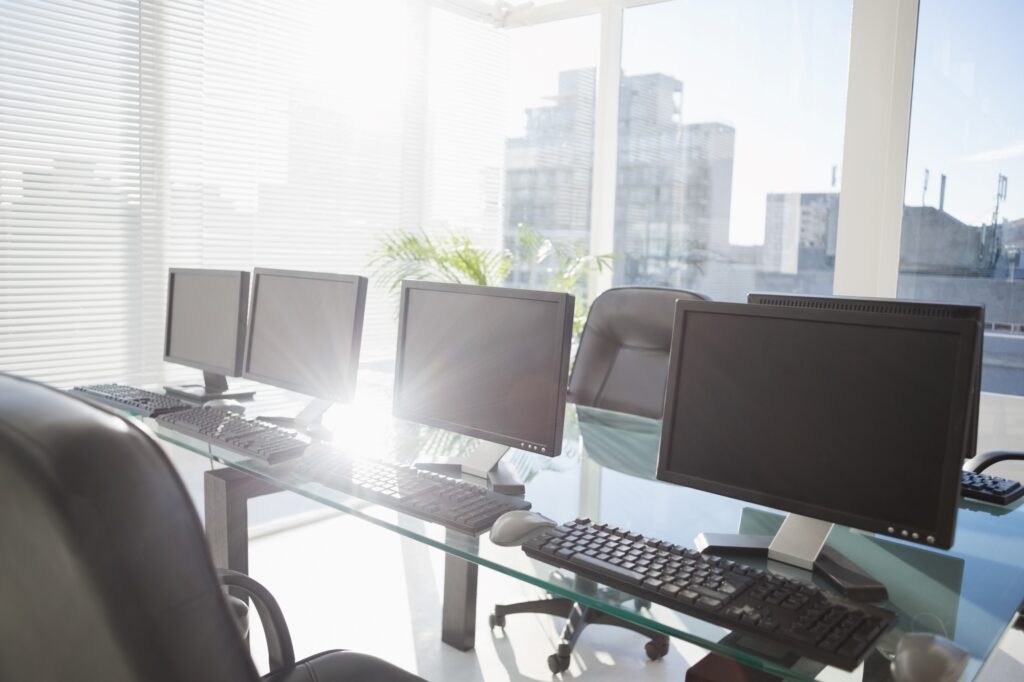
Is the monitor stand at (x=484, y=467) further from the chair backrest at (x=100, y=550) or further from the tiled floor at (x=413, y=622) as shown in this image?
the chair backrest at (x=100, y=550)

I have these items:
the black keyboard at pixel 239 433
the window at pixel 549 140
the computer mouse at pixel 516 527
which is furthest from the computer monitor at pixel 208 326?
the window at pixel 549 140

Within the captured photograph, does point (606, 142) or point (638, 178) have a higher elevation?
point (606, 142)

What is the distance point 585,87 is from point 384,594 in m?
3.29

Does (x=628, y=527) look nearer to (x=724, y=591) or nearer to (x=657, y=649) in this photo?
(x=724, y=591)

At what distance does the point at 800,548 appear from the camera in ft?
4.80

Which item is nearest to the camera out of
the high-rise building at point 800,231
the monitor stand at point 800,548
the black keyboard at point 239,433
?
the monitor stand at point 800,548

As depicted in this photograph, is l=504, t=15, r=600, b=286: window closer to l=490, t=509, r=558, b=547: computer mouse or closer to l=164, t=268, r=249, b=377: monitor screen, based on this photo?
l=164, t=268, r=249, b=377: monitor screen

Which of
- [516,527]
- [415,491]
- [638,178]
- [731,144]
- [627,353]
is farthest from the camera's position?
[638,178]

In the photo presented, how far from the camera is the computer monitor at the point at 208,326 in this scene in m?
2.74

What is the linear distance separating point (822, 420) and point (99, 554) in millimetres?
1168

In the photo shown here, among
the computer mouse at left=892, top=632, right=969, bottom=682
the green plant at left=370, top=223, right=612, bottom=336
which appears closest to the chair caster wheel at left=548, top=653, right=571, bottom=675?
the computer mouse at left=892, top=632, right=969, bottom=682

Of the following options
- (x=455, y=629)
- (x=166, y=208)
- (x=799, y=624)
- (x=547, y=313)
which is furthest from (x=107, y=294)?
(x=799, y=624)

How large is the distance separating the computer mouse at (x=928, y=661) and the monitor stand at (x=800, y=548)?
25cm

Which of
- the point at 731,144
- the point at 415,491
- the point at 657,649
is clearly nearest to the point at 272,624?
the point at 415,491
